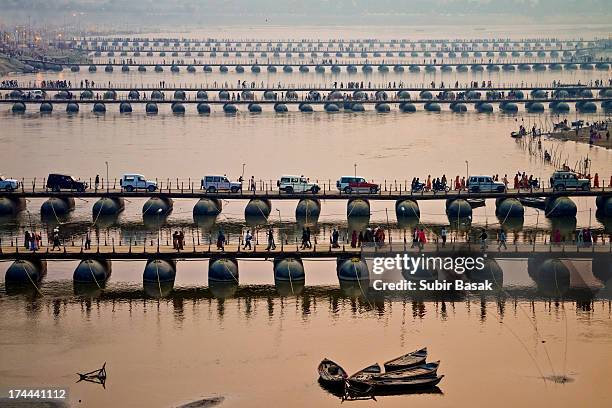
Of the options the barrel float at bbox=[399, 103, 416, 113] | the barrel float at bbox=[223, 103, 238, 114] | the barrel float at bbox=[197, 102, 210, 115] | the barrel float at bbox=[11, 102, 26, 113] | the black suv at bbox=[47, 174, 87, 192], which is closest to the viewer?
the black suv at bbox=[47, 174, 87, 192]

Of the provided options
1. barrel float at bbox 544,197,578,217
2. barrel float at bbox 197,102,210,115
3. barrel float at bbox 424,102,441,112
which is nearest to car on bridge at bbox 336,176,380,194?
barrel float at bbox 544,197,578,217

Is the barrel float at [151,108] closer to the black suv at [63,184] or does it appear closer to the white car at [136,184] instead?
the black suv at [63,184]

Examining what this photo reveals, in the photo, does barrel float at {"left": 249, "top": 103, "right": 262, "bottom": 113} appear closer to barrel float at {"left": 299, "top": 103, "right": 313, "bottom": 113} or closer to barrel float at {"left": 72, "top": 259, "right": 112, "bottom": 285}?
barrel float at {"left": 299, "top": 103, "right": 313, "bottom": 113}

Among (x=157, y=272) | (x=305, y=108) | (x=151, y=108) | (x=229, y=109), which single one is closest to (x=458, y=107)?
(x=305, y=108)

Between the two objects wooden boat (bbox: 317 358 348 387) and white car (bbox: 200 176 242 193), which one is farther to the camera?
white car (bbox: 200 176 242 193)

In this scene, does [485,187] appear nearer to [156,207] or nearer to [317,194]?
[317,194]
